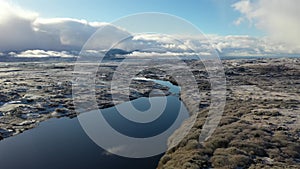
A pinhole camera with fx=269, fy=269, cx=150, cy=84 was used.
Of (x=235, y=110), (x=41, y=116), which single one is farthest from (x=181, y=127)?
(x=41, y=116)

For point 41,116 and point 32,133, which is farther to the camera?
point 41,116

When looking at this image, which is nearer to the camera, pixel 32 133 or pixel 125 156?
pixel 125 156

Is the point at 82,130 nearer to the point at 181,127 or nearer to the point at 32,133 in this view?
the point at 32,133

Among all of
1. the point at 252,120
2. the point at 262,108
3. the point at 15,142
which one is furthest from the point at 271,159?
the point at 15,142

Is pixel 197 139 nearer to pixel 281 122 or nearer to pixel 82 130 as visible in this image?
pixel 281 122

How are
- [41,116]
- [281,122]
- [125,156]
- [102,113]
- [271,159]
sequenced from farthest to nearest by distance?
[102,113] → [41,116] → [281,122] → [125,156] → [271,159]

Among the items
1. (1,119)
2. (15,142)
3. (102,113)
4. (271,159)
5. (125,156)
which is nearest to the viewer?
(271,159)
